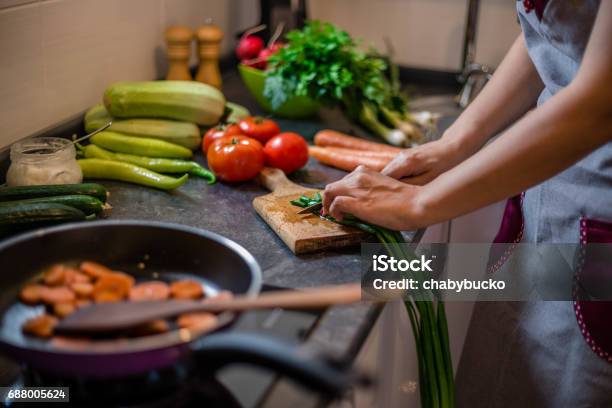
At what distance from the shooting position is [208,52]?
5.93 ft

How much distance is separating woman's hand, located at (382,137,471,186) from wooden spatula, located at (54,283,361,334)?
1.75 feet

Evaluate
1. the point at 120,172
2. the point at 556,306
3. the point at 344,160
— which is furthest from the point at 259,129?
the point at 556,306

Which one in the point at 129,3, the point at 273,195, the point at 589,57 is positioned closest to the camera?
the point at 589,57

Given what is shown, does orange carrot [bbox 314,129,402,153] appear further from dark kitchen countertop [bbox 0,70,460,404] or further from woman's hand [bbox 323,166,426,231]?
woman's hand [bbox 323,166,426,231]

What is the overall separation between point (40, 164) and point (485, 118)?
790 millimetres

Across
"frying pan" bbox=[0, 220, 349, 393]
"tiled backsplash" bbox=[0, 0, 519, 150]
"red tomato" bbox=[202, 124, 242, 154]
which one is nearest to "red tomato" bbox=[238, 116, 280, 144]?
"red tomato" bbox=[202, 124, 242, 154]

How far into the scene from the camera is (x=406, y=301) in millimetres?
1071

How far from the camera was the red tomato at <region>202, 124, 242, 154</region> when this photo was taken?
1491 millimetres

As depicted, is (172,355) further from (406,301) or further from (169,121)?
(169,121)

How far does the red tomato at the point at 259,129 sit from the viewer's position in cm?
152

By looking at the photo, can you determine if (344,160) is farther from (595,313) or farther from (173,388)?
(173,388)

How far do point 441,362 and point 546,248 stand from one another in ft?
0.89

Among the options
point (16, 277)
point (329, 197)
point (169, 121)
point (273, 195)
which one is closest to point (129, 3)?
point (169, 121)

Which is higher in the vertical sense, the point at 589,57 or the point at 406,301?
the point at 589,57
